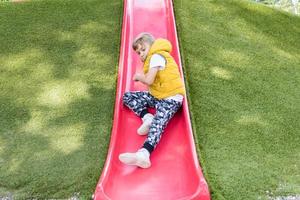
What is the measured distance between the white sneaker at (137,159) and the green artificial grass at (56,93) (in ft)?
1.37

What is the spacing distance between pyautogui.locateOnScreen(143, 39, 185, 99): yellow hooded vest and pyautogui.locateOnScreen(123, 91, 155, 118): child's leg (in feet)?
0.51

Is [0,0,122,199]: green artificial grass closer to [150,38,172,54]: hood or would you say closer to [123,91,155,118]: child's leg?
[123,91,155,118]: child's leg

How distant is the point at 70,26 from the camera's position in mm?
7277

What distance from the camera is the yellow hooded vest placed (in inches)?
188

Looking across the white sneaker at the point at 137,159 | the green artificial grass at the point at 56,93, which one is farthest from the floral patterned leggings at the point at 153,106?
the green artificial grass at the point at 56,93

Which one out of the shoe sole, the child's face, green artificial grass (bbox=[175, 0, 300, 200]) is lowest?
green artificial grass (bbox=[175, 0, 300, 200])

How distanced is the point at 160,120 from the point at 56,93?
1819 mm

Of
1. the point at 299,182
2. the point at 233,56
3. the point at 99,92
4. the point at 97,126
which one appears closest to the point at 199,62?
the point at 233,56

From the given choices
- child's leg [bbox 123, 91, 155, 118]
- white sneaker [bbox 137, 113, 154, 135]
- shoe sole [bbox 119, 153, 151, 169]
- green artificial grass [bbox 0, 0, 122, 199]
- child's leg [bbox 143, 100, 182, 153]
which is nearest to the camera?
shoe sole [bbox 119, 153, 151, 169]

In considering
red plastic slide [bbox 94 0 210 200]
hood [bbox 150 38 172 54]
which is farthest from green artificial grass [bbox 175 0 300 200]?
hood [bbox 150 38 172 54]

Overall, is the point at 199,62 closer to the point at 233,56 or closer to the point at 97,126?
the point at 233,56

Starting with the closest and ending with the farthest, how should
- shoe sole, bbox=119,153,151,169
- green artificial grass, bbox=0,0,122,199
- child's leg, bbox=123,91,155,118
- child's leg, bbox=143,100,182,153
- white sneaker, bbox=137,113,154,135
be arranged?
shoe sole, bbox=119,153,151,169, child's leg, bbox=143,100,182,153, green artificial grass, bbox=0,0,122,199, white sneaker, bbox=137,113,154,135, child's leg, bbox=123,91,155,118

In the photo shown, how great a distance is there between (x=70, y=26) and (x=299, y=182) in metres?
4.35

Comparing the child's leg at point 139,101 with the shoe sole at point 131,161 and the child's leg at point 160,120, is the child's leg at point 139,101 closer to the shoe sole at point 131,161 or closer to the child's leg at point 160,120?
the child's leg at point 160,120
